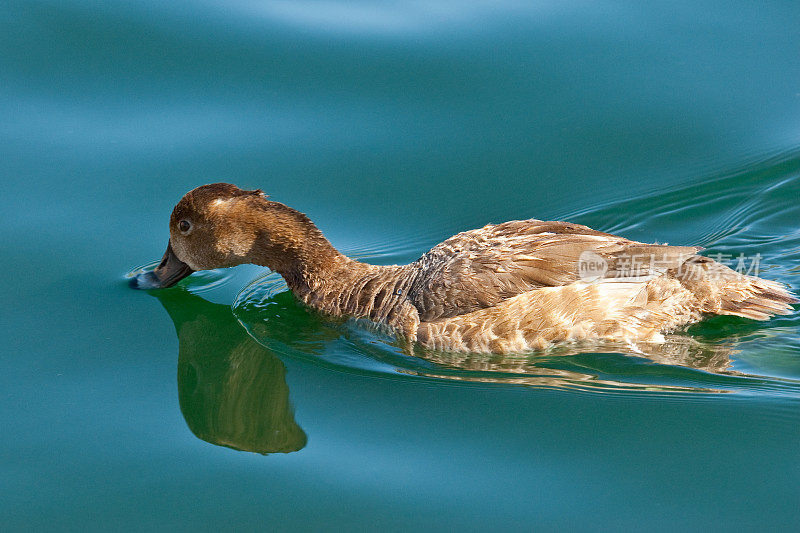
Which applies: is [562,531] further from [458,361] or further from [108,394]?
[108,394]

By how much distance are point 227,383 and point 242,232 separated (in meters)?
1.20

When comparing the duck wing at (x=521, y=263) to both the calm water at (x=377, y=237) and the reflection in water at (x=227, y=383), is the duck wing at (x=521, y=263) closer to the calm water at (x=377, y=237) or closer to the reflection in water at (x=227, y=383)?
the calm water at (x=377, y=237)

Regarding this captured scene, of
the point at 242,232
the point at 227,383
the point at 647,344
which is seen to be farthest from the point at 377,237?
the point at 647,344

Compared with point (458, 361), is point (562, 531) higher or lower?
lower

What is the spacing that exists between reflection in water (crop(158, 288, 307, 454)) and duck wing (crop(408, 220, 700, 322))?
1189 millimetres

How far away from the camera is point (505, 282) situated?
6566 millimetres

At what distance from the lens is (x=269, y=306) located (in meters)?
7.57

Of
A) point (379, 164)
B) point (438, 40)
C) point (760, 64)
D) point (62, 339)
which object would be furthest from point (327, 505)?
point (760, 64)

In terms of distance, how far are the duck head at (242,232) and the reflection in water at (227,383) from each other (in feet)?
1.40

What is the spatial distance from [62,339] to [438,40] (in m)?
4.78

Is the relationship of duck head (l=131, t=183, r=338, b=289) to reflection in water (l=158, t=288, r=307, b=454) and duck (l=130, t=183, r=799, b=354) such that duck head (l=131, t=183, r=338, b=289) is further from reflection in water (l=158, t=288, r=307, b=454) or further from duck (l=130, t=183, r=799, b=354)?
reflection in water (l=158, t=288, r=307, b=454)

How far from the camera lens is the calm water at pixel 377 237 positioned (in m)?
5.37

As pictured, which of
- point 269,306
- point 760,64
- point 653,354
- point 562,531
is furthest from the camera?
point 760,64

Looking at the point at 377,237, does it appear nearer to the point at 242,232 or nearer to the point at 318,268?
the point at 318,268
